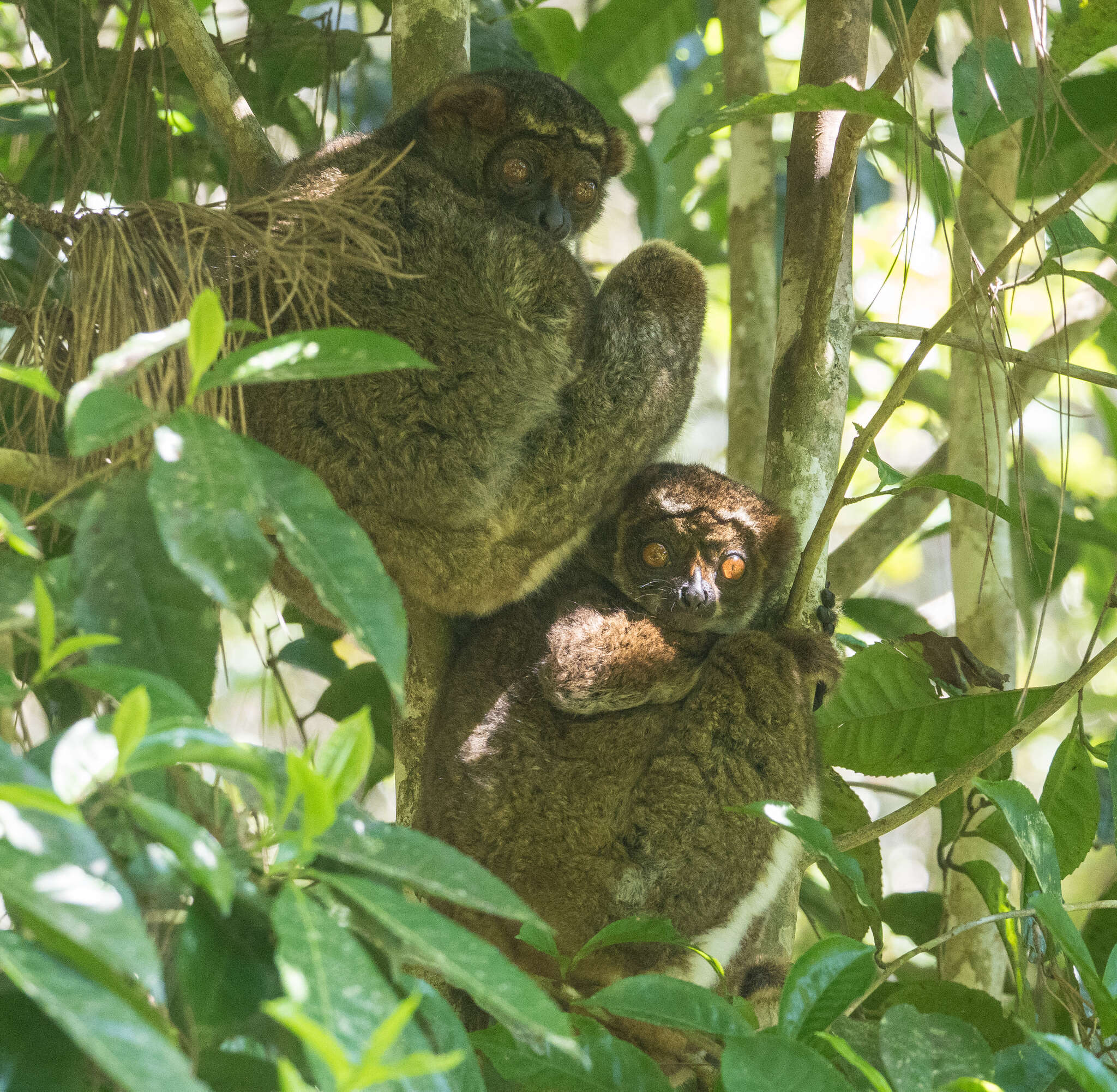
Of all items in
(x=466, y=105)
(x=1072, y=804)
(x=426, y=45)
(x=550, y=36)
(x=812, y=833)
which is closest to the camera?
(x=812, y=833)

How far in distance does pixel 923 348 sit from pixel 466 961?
166cm

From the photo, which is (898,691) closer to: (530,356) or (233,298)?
(530,356)

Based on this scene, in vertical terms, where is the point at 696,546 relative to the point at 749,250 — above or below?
below

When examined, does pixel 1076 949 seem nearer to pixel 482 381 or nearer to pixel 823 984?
pixel 823 984

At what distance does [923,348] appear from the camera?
7.56ft

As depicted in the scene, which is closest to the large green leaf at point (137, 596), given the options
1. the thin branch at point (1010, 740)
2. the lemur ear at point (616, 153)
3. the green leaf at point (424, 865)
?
the green leaf at point (424, 865)

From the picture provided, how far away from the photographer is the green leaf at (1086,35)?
90.5 inches

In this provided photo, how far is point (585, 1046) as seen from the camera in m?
1.70

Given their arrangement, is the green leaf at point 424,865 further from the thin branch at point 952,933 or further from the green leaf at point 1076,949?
the green leaf at point 1076,949

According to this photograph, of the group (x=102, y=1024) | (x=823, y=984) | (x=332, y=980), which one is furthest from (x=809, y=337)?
(x=102, y=1024)

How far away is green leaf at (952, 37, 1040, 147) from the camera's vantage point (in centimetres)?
233

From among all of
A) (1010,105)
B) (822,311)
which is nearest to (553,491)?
(822,311)

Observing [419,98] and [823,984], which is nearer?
[823,984]

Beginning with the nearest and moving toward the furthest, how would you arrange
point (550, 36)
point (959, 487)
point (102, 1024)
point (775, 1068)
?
point (102, 1024), point (775, 1068), point (959, 487), point (550, 36)
